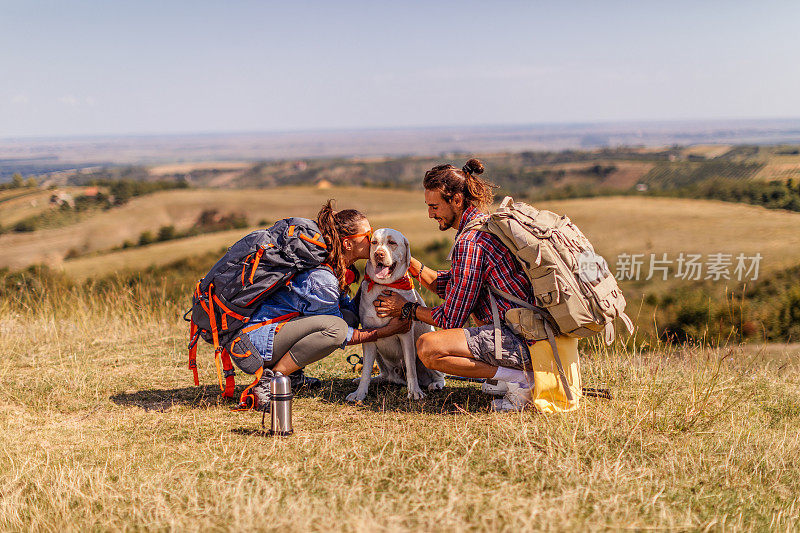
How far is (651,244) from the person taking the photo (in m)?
26.9

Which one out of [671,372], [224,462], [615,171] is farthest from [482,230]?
[615,171]

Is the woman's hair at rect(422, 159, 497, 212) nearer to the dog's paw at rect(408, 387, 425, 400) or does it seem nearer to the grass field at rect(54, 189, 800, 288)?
the dog's paw at rect(408, 387, 425, 400)

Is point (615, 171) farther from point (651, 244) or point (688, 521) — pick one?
point (688, 521)

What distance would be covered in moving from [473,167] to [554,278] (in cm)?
118

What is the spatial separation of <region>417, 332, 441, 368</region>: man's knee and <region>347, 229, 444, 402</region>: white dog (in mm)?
503

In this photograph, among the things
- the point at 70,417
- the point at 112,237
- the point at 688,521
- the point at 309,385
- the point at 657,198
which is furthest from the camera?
the point at 657,198

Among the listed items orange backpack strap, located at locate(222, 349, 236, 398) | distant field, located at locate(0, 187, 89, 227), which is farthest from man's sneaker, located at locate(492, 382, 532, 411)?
distant field, located at locate(0, 187, 89, 227)

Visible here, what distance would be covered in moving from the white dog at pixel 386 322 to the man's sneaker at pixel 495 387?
0.47 meters

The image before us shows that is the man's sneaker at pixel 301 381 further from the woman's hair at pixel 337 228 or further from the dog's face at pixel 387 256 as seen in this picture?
the dog's face at pixel 387 256

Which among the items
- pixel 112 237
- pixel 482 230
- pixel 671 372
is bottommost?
pixel 112 237

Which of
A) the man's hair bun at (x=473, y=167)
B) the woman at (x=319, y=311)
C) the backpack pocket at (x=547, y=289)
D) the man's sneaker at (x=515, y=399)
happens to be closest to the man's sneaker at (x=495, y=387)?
the man's sneaker at (x=515, y=399)

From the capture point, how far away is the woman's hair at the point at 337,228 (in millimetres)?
5062

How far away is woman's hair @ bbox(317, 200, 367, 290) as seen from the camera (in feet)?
16.6

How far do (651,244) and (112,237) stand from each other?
3097 cm
